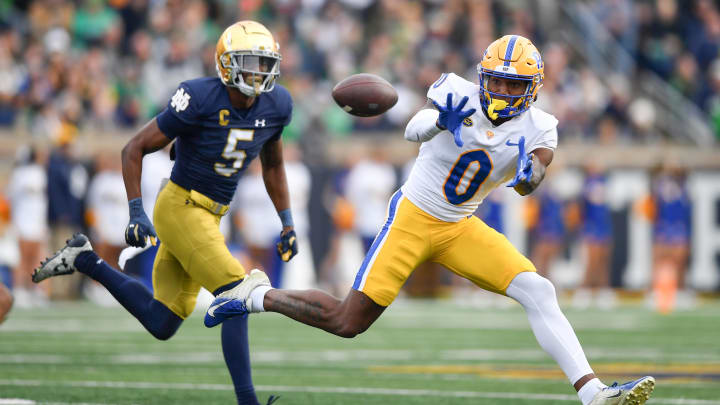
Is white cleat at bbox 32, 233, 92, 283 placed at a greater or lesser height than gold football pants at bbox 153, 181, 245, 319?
lesser

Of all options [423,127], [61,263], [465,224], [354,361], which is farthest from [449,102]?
[354,361]

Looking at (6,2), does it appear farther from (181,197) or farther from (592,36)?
(181,197)

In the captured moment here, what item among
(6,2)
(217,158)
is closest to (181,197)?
(217,158)

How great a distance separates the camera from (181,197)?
5480 millimetres

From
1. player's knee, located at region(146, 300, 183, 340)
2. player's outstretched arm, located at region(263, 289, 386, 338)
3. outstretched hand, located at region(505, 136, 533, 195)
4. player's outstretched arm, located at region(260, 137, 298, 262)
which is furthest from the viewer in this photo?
player's outstretched arm, located at region(260, 137, 298, 262)

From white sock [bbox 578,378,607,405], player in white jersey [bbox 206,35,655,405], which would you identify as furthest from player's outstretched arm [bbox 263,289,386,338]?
white sock [bbox 578,378,607,405]

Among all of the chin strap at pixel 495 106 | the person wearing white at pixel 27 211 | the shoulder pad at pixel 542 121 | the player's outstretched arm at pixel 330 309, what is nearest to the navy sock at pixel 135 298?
the player's outstretched arm at pixel 330 309

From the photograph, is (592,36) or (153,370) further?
(592,36)

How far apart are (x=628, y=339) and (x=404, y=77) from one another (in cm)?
722

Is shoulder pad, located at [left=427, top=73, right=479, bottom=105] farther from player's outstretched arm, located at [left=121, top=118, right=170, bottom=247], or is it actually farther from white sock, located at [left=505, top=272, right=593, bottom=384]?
player's outstretched arm, located at [left=121, top=118, right=170, bottom=247]

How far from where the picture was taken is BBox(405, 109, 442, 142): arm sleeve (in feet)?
16.5

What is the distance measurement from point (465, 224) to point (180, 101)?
4.83 feet

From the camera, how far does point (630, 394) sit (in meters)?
4.67

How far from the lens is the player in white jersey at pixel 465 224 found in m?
5.08
